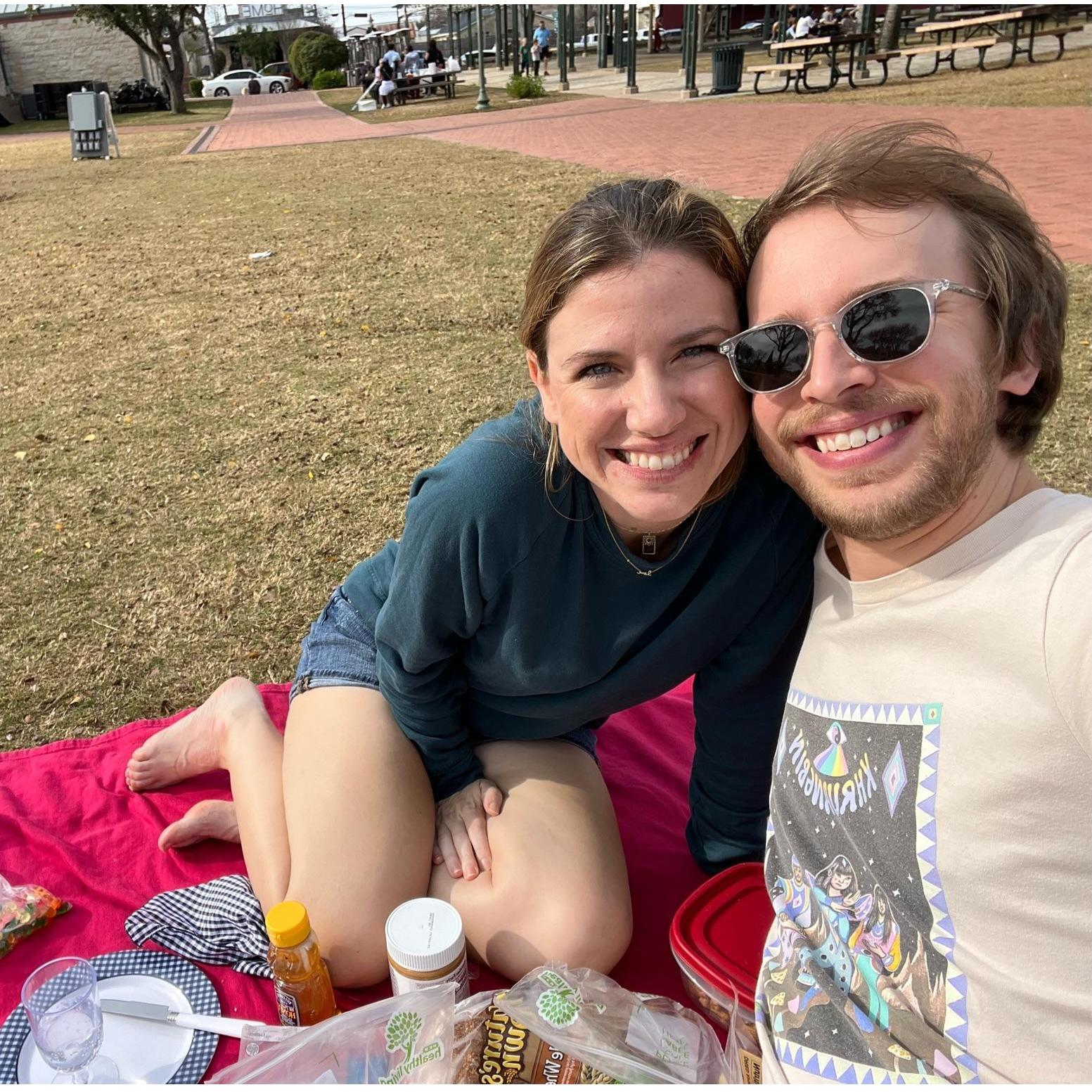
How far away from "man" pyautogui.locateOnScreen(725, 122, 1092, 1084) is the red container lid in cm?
34

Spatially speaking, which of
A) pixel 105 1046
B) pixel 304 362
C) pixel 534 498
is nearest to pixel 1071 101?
pixel 304 362

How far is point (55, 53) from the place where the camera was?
4703 cm

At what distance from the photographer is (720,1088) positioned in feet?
5.18

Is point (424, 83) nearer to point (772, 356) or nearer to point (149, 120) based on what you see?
point (149, 120)

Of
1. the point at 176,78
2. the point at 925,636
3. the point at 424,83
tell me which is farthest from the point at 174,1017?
the point at 176,78

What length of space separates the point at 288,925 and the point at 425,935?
0.29 meters

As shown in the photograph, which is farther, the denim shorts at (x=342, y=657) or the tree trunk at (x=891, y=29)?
the tree trunk at (x=891, y=29)

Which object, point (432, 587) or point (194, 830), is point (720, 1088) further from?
point (194, 830)

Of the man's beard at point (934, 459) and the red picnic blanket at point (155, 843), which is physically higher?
the man's beard at point (934, 459)

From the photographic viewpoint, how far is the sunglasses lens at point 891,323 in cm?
157

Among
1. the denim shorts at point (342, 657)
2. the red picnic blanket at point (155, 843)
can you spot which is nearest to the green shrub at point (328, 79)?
the red picnic blanket at point (155, 843)

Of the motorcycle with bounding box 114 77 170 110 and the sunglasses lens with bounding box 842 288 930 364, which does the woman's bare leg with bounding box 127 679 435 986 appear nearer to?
the sunglasses lens with bounding box 842 288 930 364

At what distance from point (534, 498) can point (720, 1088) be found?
1149 mm

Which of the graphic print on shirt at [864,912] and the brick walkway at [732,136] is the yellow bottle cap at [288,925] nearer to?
the graphic print on shirt at [864,912]
